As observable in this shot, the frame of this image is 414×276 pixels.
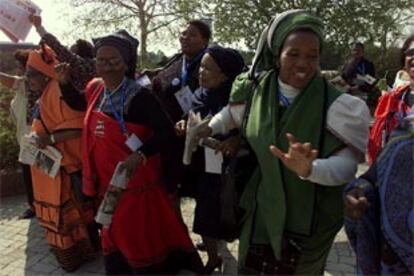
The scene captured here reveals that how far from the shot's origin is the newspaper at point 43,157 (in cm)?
362

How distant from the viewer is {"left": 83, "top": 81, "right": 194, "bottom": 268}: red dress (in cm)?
296

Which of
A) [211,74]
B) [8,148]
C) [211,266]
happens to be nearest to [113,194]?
[211,74]

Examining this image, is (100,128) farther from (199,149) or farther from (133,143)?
(199,149)

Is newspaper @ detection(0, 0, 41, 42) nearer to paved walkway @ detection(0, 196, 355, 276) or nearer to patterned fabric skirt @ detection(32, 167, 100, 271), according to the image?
patterned fabric skirt @ detection(32, 167, 100, 271)

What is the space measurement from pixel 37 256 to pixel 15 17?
214 cm

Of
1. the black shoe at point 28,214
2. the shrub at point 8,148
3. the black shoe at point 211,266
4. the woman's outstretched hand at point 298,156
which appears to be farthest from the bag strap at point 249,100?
the shrub at point 8,148

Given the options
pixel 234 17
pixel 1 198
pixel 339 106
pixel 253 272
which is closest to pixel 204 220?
pixel 253 272

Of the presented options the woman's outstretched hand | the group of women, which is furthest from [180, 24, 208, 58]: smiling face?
the woman's outstretched hand

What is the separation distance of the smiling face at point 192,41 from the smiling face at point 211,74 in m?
0.72

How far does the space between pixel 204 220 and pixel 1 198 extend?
3.88 meters

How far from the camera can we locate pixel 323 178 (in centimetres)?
182

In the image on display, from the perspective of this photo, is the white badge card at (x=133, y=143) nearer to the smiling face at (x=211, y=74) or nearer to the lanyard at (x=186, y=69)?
the smiling face at (x=211, y=74)

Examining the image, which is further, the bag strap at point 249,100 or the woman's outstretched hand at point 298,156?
the bag strap at point 249,100

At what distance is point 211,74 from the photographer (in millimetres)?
3113
